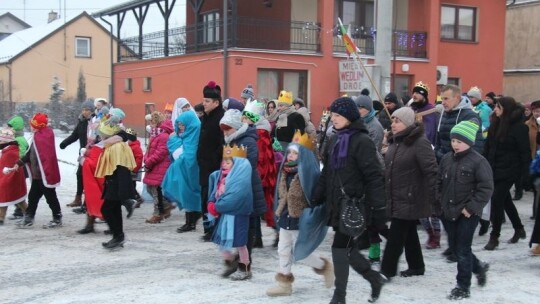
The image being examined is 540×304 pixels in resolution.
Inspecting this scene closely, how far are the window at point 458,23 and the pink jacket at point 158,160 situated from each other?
60.9 feet

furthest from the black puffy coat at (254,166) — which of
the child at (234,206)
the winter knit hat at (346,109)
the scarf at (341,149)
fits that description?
the winter knit hat at (346,109)

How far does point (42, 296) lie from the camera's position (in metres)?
6.01

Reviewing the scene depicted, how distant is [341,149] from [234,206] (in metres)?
1.38

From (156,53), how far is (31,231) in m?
19.7

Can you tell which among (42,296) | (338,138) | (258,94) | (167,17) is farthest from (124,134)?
(167,17)

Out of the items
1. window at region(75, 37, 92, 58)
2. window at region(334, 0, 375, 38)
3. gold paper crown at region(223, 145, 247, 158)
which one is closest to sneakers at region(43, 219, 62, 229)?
gold paper crown at region(223, 145, 247, 158)

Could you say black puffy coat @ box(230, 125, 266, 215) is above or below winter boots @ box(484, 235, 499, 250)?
above

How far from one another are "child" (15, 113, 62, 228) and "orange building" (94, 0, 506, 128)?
40.6 feet

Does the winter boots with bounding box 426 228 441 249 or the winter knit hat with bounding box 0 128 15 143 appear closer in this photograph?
the winter boots with bounding box 426 228 441 249

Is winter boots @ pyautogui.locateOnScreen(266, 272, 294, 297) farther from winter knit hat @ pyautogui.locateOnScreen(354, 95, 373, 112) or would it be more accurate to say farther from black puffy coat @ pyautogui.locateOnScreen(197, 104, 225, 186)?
black puffy coat @ pyautogui.locateOnScreen(197, 104, 225, 186)

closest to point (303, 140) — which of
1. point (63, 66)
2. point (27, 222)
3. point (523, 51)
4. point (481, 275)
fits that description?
point (481, 275)

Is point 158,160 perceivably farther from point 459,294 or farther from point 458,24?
point 458,24

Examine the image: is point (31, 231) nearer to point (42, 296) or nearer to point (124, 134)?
point (124, 134)

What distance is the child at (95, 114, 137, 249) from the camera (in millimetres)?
7820
